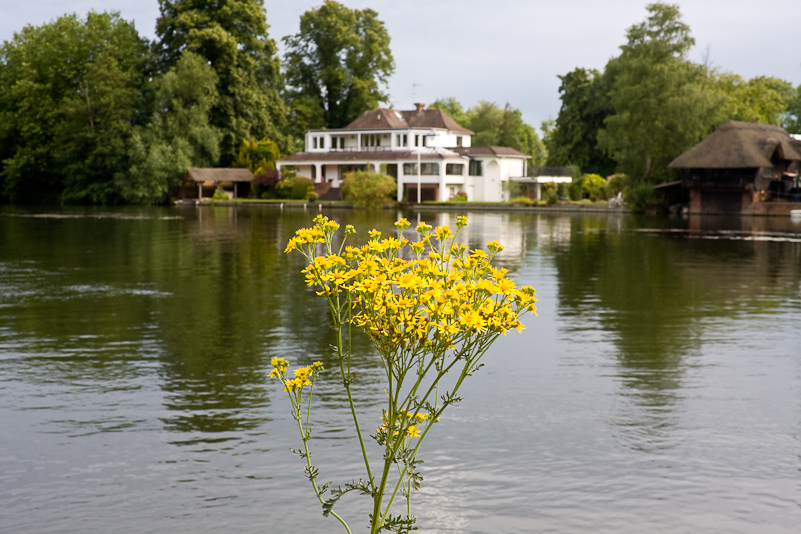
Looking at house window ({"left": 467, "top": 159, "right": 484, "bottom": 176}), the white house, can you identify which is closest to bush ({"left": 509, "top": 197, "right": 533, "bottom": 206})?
the white house

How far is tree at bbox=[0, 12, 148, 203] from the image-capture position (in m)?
80.2

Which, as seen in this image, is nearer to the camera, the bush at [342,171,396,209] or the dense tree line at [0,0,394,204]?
the bush at [342,171,396,209]

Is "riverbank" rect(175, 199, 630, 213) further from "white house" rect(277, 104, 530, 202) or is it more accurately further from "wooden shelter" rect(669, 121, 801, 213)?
"wooden shelter" rect(669, 121, 801, 213)

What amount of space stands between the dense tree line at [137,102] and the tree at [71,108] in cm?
10

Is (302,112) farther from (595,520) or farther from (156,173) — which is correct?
(595,520)

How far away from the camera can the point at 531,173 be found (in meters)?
78.1

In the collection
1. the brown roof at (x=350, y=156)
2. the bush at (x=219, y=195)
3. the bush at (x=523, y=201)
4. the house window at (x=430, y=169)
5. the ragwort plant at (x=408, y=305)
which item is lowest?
the ragwort plant at (x=408, y=305)

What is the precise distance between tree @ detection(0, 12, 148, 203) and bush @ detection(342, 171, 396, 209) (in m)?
21.8

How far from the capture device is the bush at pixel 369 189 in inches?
2859

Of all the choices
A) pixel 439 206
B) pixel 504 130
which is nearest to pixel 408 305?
pixel 439 206

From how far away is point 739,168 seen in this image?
202 ft

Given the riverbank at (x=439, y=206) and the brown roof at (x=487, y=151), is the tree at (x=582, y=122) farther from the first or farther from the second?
the riverbank at (x=439, y=206)

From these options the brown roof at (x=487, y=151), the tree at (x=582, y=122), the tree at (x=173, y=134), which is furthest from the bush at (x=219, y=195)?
the tree at (x=582, y=122)

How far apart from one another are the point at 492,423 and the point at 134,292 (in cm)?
1182
